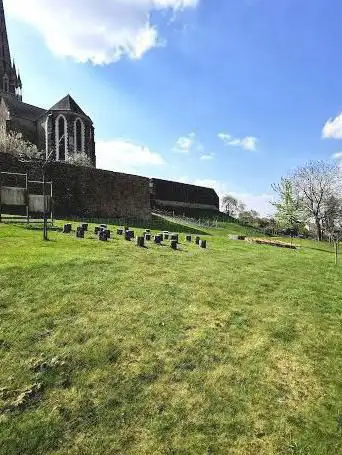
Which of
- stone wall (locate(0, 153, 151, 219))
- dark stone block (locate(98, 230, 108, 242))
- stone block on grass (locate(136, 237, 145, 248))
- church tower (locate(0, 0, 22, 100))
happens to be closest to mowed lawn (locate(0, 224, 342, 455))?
stone block on grass (locate(136, 237, 145, 248))

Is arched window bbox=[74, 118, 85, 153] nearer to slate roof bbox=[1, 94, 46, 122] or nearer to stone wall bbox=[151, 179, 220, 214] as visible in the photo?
slate roof bbox=[1, 94, 46, 122]

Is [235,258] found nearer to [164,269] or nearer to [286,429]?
[164,269]

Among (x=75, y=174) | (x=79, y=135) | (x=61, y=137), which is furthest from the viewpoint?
(x=79, y=135)

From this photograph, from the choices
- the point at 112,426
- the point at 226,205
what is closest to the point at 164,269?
the point at 112,426

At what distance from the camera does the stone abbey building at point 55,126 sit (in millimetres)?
54438

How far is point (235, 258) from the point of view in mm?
16438

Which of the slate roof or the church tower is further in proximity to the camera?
the church tower

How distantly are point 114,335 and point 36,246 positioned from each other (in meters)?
7.22

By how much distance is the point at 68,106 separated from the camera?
182ft

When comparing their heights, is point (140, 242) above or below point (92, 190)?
below

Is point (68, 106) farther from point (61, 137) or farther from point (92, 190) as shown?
point (92, 190)

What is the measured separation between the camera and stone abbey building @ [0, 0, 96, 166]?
54.4 metres

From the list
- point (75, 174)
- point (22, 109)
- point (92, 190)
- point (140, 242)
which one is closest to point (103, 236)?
point (140, 242)

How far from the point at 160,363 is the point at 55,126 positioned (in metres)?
53.5
